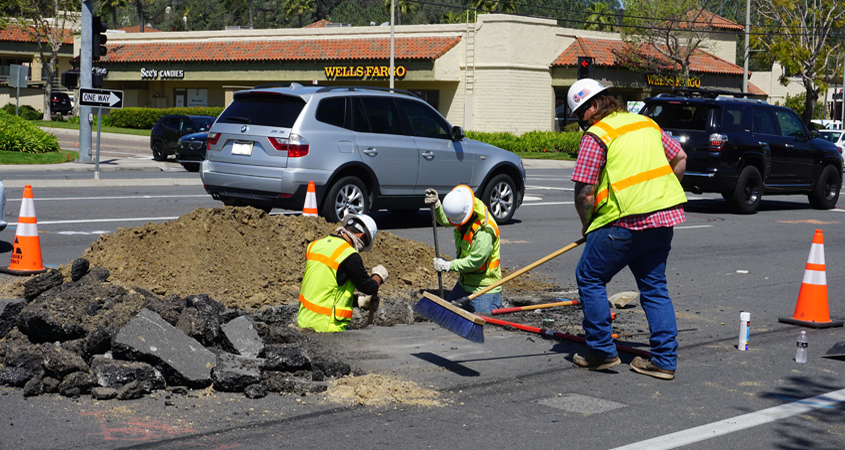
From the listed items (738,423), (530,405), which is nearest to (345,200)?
(530,405)

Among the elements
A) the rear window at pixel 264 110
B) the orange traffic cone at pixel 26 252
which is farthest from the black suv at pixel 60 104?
the orange traffic cone at pixel 26 252

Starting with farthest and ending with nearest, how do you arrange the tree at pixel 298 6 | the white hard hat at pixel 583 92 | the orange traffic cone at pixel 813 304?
the tree at pixel 298 6 < the orange traffic cone at pixel 813 304 < the white hard hat at pixel 583 92

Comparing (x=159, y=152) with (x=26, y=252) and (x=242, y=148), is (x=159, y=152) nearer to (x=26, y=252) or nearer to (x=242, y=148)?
(x=242, y=148)

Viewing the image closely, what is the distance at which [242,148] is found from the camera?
1196 cm

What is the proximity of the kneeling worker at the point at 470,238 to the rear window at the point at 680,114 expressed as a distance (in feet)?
33.6

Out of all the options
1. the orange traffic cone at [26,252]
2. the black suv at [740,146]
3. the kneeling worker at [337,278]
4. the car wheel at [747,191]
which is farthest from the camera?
the car wheel at [747,191]

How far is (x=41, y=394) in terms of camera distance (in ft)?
16.4

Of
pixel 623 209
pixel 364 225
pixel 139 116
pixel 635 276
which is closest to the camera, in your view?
pixel 623 209

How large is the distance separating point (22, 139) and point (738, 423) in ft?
88.2

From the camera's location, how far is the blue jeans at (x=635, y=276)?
5445 mm

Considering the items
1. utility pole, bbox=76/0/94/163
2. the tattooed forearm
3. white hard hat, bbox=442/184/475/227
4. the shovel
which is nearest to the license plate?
white hard hat, bbox=442/184/475/227

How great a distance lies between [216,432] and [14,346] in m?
1.88

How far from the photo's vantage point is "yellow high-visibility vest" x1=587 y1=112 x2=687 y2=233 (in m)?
5.38

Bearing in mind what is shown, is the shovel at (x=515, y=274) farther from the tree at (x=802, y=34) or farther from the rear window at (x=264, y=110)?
the tree at (x=802, y=34)
